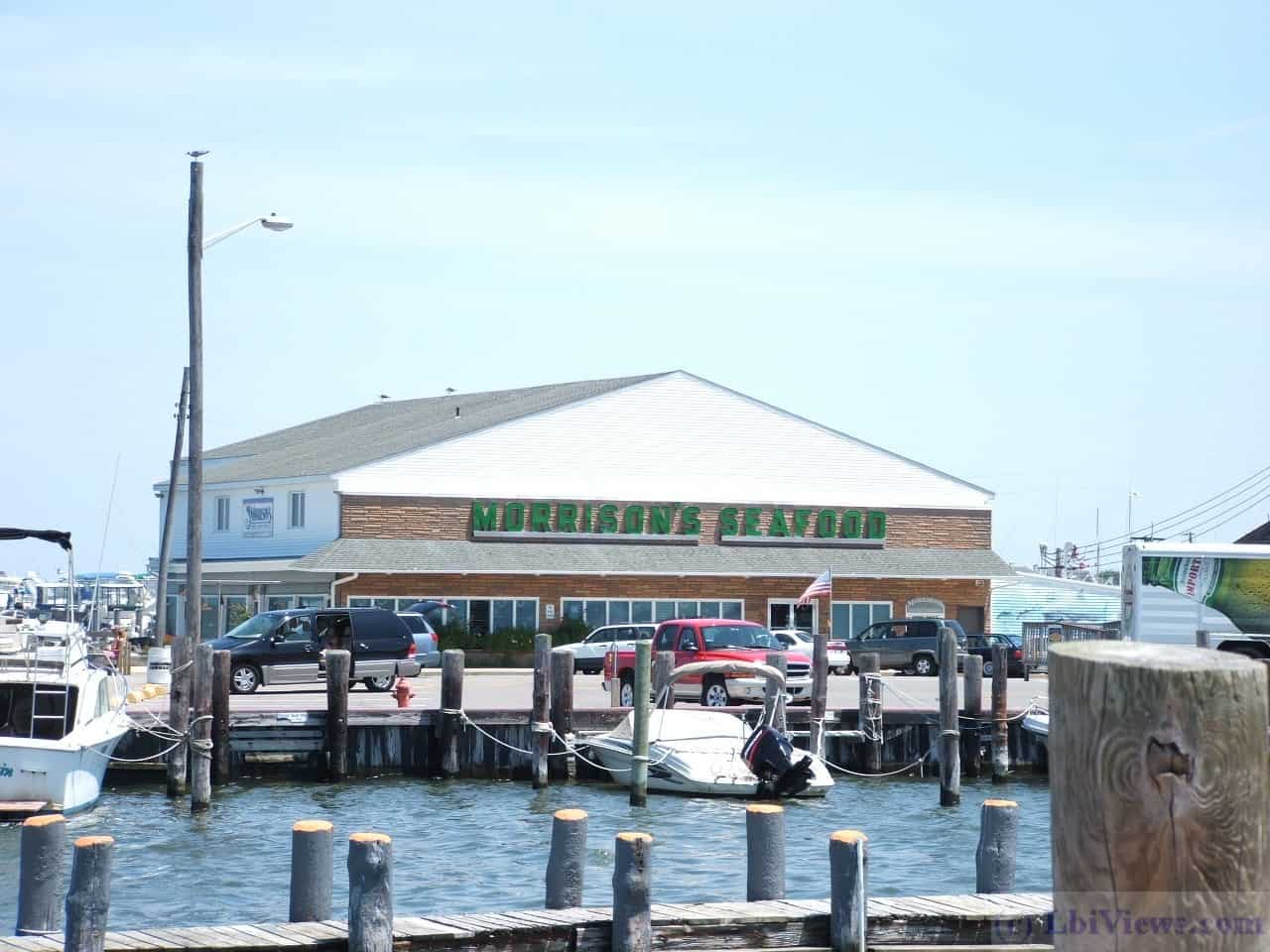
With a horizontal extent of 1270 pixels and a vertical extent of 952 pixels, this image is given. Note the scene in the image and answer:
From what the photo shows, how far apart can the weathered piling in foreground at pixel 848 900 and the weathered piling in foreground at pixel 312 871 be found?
3948 millimetres

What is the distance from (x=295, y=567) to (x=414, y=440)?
27.5ft

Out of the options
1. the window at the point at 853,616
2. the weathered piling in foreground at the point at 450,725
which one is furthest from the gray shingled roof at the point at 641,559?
the weathered piling in foreground at the point at 450,725

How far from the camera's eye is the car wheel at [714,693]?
33.5m

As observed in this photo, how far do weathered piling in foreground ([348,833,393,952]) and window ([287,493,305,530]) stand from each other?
1821 inches

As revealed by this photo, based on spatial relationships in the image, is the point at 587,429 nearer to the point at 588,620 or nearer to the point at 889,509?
the point at 588,620

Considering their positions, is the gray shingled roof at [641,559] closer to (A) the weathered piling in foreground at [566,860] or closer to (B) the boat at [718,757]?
(B) the boat at [718,757]

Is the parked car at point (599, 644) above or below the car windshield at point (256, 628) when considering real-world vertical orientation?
below

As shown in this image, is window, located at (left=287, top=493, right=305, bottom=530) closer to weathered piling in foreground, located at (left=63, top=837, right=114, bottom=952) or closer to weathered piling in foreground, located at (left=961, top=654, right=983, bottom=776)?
weathered piling in foreground, located at (left=961, top=654, right=983, bottom=776)

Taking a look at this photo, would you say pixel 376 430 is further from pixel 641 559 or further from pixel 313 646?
pixel 313 646

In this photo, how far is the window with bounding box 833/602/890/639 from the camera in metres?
58.2

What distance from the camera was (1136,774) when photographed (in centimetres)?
317

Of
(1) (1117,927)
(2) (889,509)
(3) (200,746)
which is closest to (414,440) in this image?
(2) (889,509)

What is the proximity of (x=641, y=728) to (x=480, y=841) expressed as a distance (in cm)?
353

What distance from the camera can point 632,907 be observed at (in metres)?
11.1
